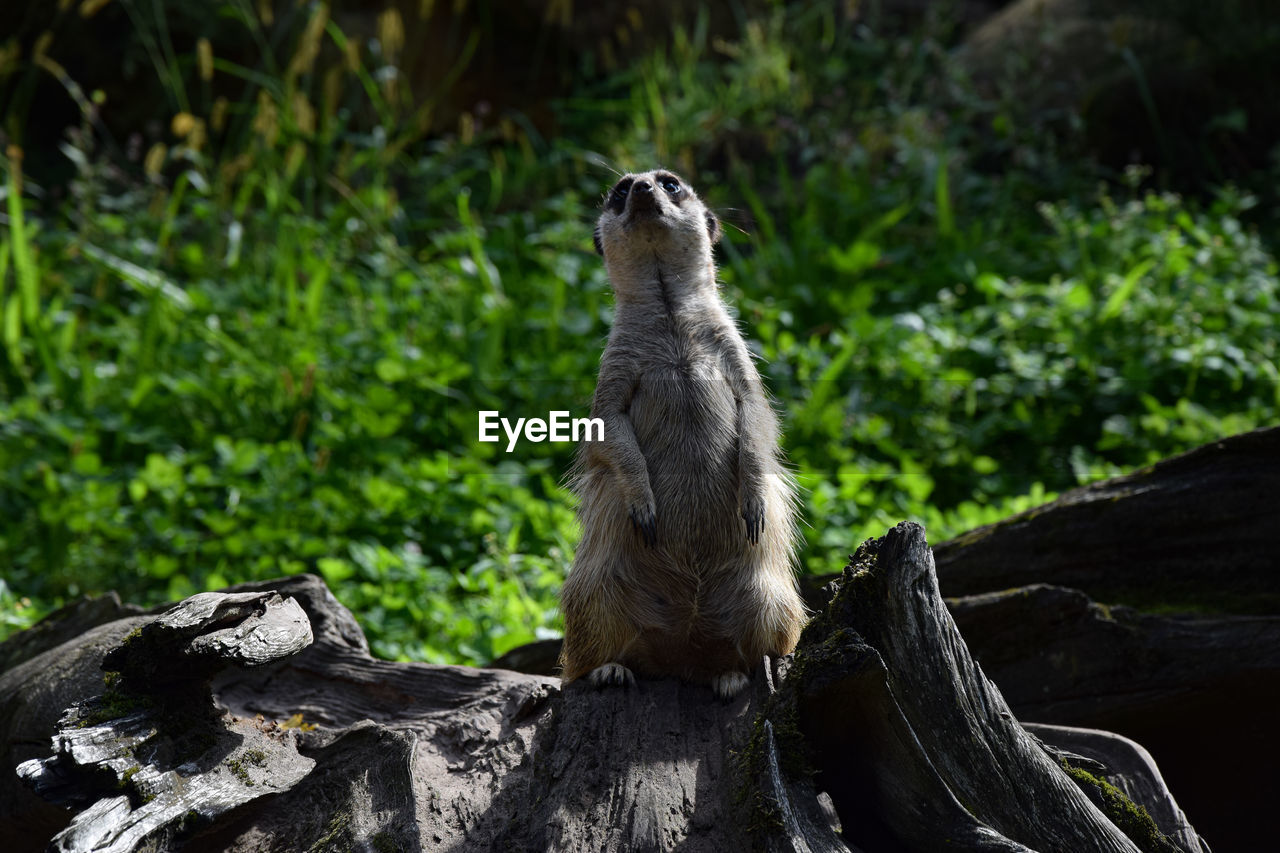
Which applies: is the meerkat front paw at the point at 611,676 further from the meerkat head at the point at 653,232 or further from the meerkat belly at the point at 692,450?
the meerkat head at the point at 653,232

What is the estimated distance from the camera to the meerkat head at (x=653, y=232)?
135 inches

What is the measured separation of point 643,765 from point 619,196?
78.0 inches

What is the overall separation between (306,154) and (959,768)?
6998 mm

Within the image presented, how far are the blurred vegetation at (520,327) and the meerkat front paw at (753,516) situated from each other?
1.41 meters

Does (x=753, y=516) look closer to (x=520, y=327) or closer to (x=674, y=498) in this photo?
(x=674, y=498)

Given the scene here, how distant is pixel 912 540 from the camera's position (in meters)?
2.15

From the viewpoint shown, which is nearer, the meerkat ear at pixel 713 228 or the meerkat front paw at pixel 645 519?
the meerkat front paw at pixel 645 519

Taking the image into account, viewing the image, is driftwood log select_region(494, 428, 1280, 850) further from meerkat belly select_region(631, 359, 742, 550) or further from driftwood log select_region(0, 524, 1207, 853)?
meerkat belly select_region(631, 359, 742, 550)

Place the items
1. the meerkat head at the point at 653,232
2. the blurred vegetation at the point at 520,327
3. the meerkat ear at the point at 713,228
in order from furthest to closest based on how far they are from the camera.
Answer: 1. the blurred vegetation at the point at 520,327
2. the meerkat ear at the point at 713,228
3. the meerkat head at the point at 653,232

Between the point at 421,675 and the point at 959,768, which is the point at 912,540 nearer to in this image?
the point at 959,768

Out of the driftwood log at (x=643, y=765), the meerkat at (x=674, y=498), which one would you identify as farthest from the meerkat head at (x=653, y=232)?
the driftwood log at (x=643, y=765)

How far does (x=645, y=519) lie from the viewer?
2934mm

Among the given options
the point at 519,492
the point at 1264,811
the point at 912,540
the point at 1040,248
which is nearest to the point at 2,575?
the point at 519,492

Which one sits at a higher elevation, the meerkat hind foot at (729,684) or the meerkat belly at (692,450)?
the meerkat belly at (692,450)
